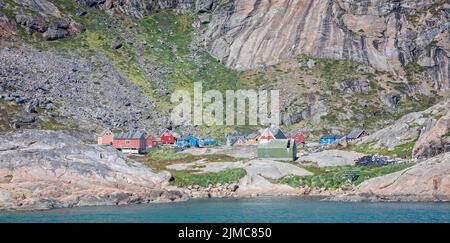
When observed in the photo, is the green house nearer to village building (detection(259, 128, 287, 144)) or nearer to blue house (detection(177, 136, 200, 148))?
village building (detection(259, 128, 287, 144))

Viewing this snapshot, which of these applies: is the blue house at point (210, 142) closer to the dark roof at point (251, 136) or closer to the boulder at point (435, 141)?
the dark roof at point (251, 136)

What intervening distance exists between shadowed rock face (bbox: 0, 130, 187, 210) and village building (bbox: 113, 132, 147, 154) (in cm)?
4223

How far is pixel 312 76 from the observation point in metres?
183

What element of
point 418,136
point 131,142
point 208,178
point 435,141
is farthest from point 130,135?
point 435,141

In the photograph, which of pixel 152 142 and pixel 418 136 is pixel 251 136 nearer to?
pixel 152 142

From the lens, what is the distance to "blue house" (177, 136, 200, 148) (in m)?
149

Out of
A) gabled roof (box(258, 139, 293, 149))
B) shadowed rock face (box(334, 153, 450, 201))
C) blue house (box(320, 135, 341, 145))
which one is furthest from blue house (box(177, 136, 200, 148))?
shadowed rock face (box(334, 153, 450, 201))

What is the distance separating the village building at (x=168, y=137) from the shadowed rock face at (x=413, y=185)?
73.7m
